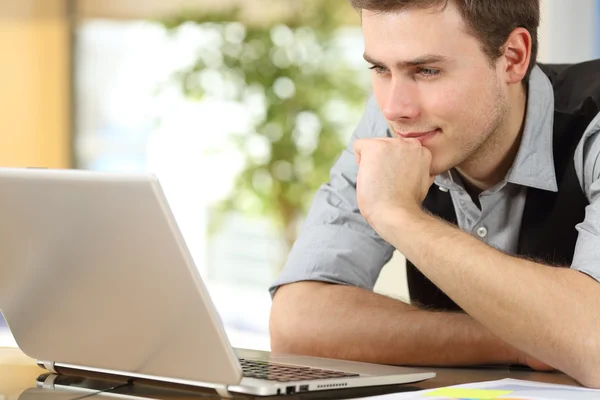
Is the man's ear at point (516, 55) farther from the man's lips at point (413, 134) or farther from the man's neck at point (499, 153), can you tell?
the man's lips at point (413, 134)

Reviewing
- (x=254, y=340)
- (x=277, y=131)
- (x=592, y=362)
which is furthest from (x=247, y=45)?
(x=592, y=362)

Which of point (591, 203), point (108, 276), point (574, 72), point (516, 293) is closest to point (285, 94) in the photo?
point (574, 72)

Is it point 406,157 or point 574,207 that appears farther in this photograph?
point 574,207

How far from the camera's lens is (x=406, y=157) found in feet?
5.56

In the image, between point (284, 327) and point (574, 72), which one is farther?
point (574, 72)

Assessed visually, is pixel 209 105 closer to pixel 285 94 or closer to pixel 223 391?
pixel 285 94

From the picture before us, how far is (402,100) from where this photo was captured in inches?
67.6

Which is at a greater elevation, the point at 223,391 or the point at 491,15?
the point at 491,15

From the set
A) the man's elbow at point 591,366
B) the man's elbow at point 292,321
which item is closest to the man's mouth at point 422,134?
the man's elbow at point 292,321

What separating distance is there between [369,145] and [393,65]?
0.49 ft

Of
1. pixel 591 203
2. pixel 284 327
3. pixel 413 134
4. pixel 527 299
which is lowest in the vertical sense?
pixel 284 327

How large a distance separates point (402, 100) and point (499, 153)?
11.7 inches

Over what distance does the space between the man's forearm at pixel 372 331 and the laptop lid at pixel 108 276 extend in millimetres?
527

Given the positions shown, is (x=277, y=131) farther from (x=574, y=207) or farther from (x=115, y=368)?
(x=115, y=368)
